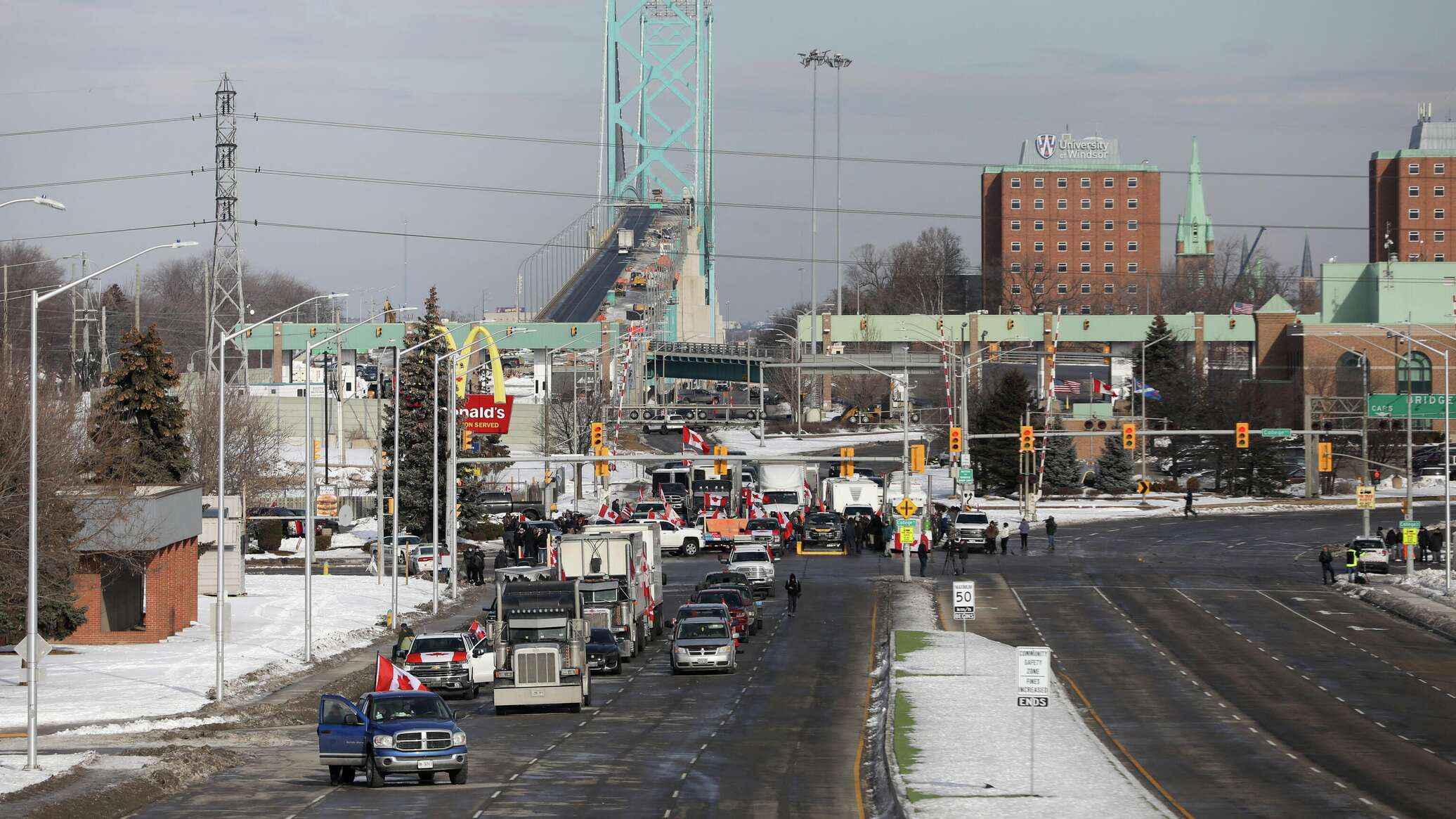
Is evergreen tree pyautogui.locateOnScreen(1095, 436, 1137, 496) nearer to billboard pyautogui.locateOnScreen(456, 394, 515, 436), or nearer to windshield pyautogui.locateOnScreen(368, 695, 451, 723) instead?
billboard pyautogui.locateOnScreen(456, 394, 515, 436)

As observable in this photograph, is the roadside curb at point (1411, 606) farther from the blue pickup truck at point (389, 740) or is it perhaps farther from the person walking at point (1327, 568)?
the blue pickup truck at point (389, 740)

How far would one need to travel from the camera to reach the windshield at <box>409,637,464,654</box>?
1598 inches

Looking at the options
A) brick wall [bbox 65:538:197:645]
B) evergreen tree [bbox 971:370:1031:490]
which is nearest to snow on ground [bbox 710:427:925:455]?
evergreen tree [bbox 971:370:1031:490]

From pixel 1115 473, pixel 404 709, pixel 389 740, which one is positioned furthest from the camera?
pixel 1115 473

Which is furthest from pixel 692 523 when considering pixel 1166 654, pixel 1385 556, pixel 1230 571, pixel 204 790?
pixel 204 790

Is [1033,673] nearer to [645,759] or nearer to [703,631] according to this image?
[645,759]

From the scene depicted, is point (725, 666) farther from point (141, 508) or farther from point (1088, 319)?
point (1088, 319)

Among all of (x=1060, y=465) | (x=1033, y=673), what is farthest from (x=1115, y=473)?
(x=1033, y=673)

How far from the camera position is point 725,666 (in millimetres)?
43781

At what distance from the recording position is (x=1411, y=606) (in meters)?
58.1

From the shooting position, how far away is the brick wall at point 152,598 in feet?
160

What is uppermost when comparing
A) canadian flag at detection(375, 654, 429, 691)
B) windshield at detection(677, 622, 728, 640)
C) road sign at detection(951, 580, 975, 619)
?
road sign at detection(951, 580, 975, 619)

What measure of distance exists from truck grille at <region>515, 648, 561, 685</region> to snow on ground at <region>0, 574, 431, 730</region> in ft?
22.5

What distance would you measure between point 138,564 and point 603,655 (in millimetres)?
13901
